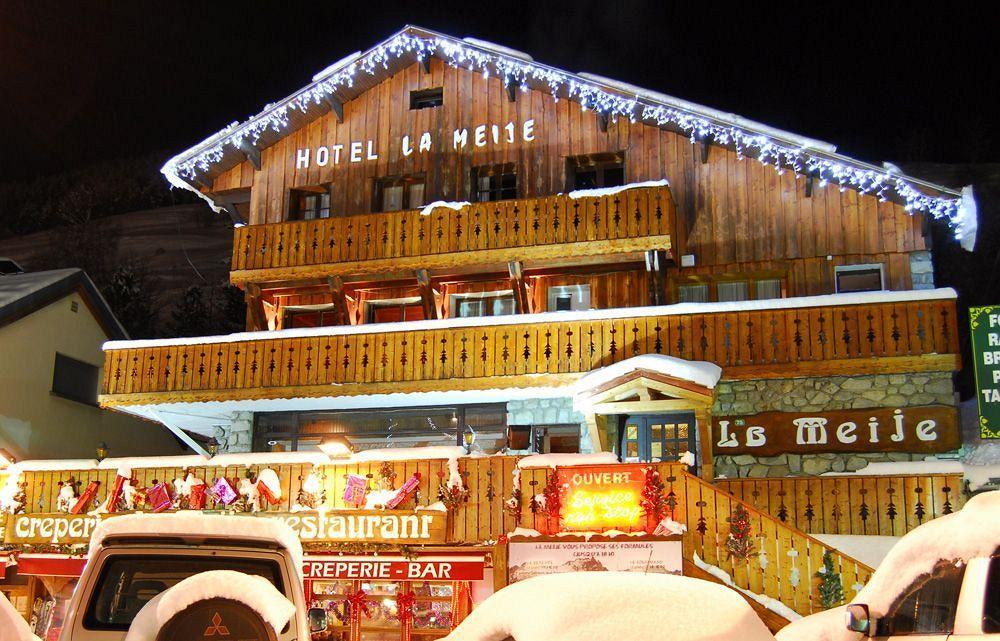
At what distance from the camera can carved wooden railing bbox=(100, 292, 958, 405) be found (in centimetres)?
1881

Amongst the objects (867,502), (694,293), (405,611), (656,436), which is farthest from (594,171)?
(405,611)

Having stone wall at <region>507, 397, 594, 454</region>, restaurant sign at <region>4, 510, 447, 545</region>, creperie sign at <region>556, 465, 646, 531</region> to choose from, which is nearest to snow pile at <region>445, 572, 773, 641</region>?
creperie sign at <region>556, 465, 646, 531</region>

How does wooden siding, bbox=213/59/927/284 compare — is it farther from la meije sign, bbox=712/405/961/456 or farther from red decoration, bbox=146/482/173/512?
red decoration, bbox=146/482/173/512

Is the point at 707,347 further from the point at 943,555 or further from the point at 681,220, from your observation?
the point at 943,555

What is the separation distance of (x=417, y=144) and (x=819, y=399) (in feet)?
35.3

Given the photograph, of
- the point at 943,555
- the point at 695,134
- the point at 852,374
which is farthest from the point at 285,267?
the point at 943,555

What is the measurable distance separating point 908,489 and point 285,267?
44.2 ft

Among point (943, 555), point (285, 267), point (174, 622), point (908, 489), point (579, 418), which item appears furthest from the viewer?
point (285, 267)

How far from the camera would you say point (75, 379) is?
2752 cm

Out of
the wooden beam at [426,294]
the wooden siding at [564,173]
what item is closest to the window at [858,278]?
the wooden siding at [564,173]

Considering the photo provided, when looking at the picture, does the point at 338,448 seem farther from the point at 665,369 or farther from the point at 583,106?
the point at 583,106

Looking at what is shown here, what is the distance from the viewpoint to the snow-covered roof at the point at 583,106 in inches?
812

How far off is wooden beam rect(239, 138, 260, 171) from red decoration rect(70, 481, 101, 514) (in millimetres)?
9013

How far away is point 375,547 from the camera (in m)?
18.0
